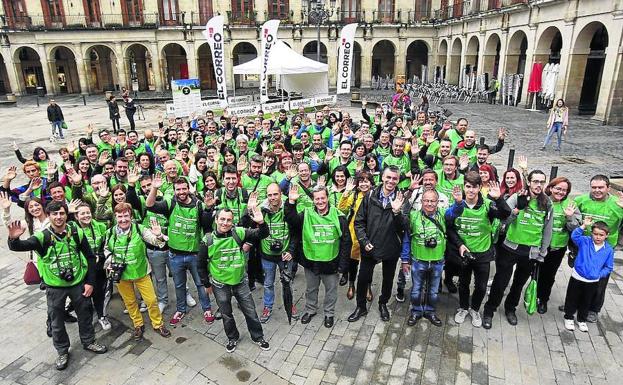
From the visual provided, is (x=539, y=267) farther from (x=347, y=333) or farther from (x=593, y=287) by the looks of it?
(x=347, y=333)

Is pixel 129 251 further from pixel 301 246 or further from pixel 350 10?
pixel 350 10

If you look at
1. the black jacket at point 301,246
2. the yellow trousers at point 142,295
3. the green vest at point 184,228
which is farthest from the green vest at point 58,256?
the black jacket at point 301,246

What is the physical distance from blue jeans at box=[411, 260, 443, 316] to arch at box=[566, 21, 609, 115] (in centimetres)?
1829

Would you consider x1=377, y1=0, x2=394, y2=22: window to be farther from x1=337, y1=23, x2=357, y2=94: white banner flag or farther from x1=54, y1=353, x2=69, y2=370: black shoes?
x1=54, y1=353, x2=69, y2=370: black shoes

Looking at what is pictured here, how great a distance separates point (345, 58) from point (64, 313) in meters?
19.2

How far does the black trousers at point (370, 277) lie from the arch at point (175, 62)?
36.5 meters

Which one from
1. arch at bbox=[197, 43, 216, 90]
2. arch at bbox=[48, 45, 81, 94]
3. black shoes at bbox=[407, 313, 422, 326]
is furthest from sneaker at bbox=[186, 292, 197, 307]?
arch at bbox=[48, 45, 81, 94]

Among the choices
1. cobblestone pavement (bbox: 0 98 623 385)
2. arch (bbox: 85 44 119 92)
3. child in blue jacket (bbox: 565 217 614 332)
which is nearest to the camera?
cobblestone pavement (bbox: 0 98 623 385)

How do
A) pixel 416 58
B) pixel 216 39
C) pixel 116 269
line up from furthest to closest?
1. pixel 416 58
2. pixel 216 39
3. pixel 116 269

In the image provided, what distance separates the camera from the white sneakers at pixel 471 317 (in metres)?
5.22

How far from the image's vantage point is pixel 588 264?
15.9 ft

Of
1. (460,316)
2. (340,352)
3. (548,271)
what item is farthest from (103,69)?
(548,271)

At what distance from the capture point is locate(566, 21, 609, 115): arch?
1872 cm

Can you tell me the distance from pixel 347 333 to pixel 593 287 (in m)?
2.97
